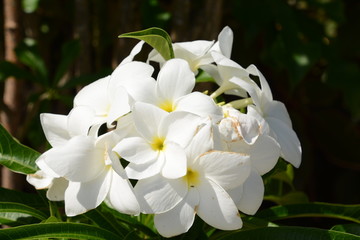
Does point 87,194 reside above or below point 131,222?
above

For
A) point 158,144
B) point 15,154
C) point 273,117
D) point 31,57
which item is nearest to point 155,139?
point 158,144

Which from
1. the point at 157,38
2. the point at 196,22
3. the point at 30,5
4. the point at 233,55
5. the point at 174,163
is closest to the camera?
the point at 174,163

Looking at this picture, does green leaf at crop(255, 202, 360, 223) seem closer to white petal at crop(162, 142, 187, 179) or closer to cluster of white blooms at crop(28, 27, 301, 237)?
cluster of white blooms at crop(28, 27, 301, 237)

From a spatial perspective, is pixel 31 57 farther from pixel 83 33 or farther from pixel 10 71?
pixel 83 33

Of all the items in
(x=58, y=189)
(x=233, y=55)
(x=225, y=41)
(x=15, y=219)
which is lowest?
(x=233, y=55)

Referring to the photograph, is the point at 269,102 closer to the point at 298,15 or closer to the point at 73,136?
the point at 73,136

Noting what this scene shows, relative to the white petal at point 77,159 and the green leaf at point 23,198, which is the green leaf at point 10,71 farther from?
the white petal at point 77,159

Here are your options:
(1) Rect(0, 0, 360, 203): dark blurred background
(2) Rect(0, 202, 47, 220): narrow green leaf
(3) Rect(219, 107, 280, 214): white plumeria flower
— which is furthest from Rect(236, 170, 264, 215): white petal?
(1) Rect(0, 0, 360, 203): dark blurred background

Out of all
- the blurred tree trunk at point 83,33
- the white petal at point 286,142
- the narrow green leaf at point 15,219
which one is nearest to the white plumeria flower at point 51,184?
the narrow green leaf at point 15,219
